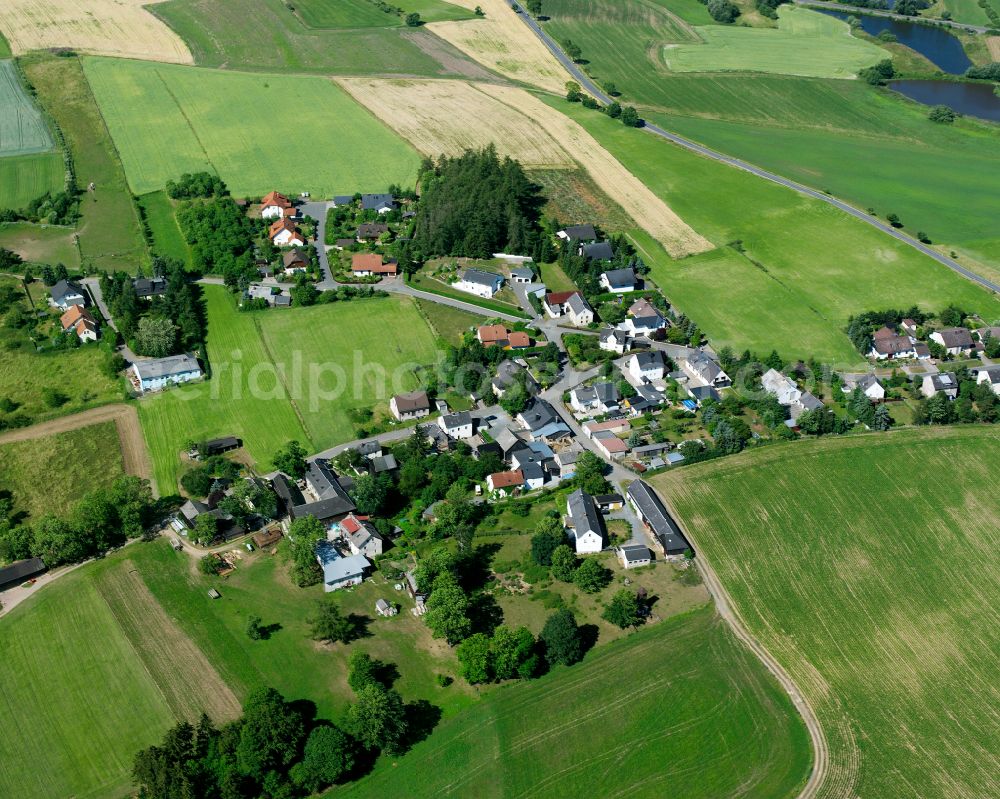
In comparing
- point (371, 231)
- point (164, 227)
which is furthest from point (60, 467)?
point (371, 231)

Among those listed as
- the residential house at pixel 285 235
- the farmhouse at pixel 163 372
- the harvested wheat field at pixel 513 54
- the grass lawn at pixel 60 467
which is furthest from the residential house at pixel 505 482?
the harvested wheat field at pixel 513 54

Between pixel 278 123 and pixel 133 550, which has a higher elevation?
pixel 278 123

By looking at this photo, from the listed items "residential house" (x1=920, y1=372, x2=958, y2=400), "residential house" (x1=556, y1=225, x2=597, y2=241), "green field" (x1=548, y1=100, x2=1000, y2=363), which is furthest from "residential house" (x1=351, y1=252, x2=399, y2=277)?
"residential house" (x1=920, y1=372, x2=958, y2=400)

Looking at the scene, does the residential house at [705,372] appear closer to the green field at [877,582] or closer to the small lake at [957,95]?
the green field at [877,582]

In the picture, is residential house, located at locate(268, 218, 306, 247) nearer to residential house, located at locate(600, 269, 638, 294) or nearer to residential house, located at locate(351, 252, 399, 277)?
residential house, located at locate(351, 252, 399, 277)

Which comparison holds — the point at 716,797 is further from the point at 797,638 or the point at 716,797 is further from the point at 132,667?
the point at 132,667

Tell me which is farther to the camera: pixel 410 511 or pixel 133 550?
pixel 410 511

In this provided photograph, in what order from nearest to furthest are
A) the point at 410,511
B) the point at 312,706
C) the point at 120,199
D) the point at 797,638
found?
1. the point at 312,706
2. the point at 797,638
3. the point at 410,511
4. the point at 120,199

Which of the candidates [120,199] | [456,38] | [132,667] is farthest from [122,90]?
[132,667]
